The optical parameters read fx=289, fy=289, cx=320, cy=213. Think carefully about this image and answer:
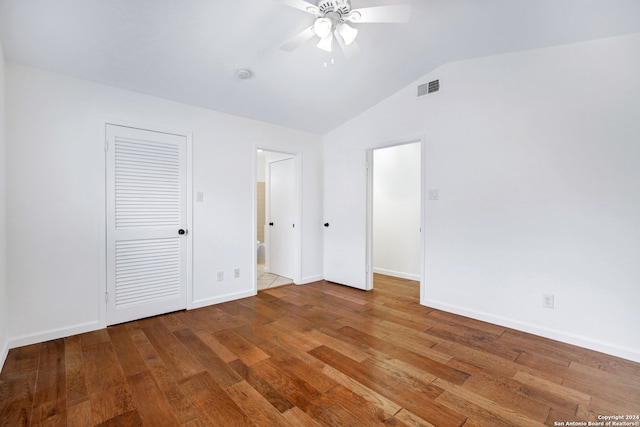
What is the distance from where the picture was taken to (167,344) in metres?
2.57

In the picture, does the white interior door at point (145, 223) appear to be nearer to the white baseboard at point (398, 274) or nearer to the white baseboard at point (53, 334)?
the white baseboard at point (53, 334)

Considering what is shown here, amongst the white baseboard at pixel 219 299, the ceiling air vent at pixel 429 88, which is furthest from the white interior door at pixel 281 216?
the ceiling air vent at pixel 429 88

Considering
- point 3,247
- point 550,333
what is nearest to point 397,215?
point 550,333

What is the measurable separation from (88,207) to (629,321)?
16.0ft

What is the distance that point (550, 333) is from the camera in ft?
8.80

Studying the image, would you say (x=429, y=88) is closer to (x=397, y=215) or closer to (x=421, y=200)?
(x=421, y=200)

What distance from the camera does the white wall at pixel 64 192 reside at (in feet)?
8.18

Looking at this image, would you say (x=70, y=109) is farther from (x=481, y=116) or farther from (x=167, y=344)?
(x=481, y=116)

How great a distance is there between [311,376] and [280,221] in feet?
10.4

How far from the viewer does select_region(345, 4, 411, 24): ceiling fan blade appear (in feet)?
6.31

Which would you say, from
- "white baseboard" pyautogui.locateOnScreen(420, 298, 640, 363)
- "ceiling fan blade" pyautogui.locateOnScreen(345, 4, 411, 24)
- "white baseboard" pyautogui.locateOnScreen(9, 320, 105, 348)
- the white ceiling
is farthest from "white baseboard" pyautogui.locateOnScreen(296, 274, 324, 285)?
"ceiling fan blade" pyautogui.locateOnScreen(345, 4, 411, 24)

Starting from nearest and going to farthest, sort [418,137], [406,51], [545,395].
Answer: [545,395], [406,51], [418,137]

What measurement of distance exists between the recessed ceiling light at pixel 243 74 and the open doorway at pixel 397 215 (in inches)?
91.6

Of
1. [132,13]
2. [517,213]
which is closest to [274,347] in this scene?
[517,213]
